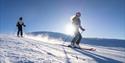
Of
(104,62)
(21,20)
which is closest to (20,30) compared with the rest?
(21,20)

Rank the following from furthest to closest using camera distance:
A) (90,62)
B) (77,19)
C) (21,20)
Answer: (21,20)
(77,19)
(90,62)

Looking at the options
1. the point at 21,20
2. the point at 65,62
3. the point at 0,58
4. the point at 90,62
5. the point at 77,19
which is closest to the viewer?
the point at 0,58

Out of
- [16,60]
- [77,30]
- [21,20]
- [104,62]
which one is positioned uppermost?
[21,20]

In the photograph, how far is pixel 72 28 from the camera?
13.3 metres

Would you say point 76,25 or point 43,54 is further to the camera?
point 76,25

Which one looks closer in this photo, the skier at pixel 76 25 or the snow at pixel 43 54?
the snow at pixel 43 54

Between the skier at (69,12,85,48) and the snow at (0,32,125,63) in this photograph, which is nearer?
the snow at (0,32,125,63)

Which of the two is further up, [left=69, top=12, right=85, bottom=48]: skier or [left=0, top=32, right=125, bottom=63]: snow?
[left=69, top=12, right=85, bottom=48]: skier

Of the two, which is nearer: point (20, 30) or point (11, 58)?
point (11, 58)

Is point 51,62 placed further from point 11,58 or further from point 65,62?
point 11,58

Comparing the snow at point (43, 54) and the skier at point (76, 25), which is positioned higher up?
the skier at point (76, 25)

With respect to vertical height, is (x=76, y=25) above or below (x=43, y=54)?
above

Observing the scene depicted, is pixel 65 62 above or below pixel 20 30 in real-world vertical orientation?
below

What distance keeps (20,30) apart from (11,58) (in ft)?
52.0
